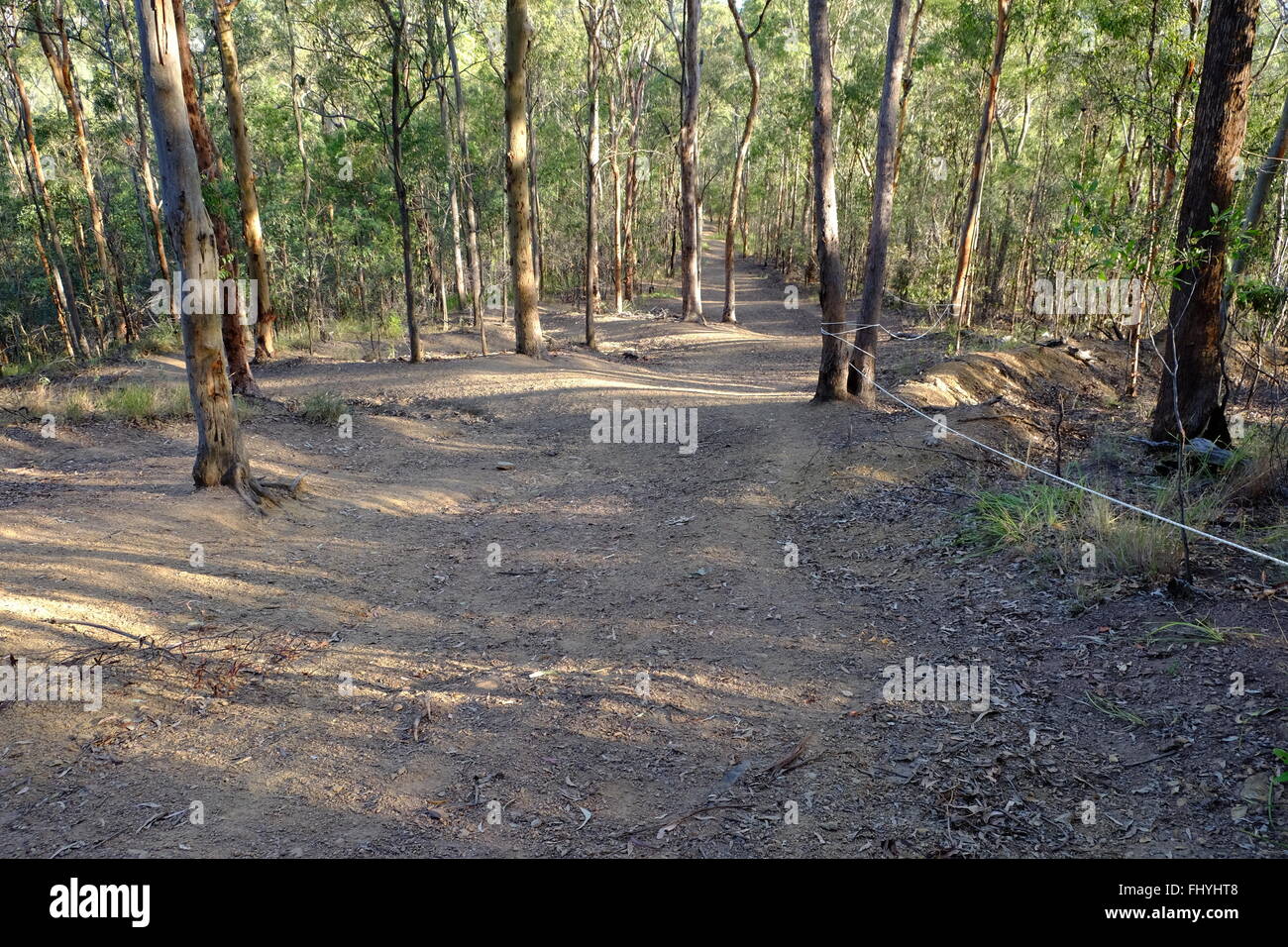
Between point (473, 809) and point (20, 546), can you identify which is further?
point (20, 546)

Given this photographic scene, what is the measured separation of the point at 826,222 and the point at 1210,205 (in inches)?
163

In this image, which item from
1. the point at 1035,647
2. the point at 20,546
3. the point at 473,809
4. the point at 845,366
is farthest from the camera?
the point at 845,366

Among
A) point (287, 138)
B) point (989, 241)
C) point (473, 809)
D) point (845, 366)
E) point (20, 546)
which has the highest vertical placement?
point (287, 138)

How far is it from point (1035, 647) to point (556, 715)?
3.07 metres

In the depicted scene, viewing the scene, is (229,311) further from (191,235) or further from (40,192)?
(40,192)

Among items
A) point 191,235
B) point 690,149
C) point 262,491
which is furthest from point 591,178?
point 262,491

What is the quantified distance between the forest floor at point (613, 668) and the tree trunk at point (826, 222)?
1.39 metres

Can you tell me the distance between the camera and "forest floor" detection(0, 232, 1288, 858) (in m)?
3.63

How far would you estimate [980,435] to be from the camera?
9.28 meters

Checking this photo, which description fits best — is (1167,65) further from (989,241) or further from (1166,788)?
(1166,788)

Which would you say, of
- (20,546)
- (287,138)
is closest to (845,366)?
(20,546)

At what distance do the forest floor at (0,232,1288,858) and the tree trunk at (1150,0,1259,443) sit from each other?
127 cm
